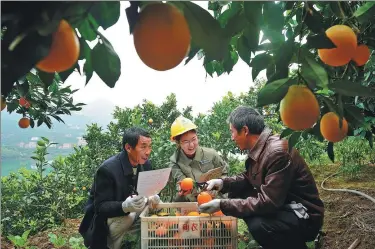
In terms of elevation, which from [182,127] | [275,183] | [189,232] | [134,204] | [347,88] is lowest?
[189,232]

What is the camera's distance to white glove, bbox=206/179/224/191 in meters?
2.32

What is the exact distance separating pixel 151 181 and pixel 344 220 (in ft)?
5.80

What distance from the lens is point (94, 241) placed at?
2318 millimetres

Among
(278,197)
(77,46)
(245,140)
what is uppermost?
(77,46)

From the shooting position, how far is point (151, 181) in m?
2.04

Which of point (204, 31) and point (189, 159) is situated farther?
point (189, 159)

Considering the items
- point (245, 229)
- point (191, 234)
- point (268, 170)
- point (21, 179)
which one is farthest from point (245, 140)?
point (21, 179)

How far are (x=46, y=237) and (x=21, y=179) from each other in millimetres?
885

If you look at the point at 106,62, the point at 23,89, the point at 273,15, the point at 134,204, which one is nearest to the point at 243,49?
the point at 273,15

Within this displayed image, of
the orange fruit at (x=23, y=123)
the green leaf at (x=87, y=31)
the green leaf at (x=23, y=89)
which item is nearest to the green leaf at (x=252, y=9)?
the green leaf at (x=87, y=31)

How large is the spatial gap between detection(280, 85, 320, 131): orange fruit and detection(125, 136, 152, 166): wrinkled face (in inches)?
70.0

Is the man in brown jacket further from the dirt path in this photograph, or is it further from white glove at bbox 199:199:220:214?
the dirt path

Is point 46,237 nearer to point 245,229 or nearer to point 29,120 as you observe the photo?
point 29,120

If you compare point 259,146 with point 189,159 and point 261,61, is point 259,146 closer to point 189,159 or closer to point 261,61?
point 189,159
